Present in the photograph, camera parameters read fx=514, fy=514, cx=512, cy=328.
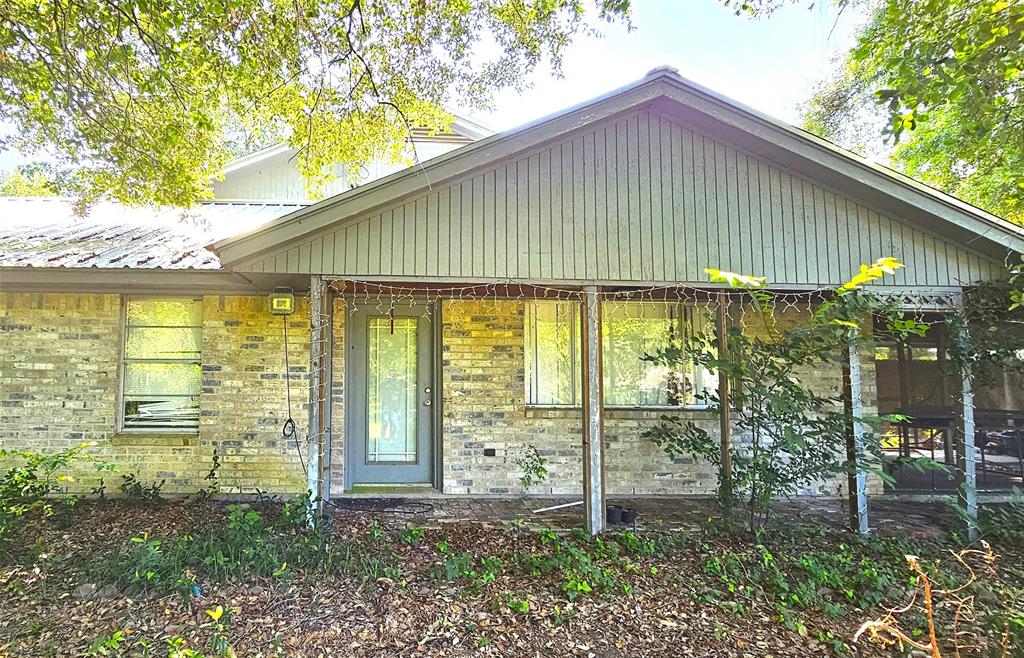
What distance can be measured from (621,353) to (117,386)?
561cm

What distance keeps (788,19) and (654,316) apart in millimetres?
3340

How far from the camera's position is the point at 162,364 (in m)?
5.68

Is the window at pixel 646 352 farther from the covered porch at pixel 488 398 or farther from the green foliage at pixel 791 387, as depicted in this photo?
the green foliage at pixel 791 387

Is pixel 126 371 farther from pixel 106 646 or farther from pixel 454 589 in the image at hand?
pixel 454 589

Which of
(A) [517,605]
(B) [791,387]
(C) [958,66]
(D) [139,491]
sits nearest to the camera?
(A) [517,605]

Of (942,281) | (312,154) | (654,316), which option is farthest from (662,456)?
(312,154)

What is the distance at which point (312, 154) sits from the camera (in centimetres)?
567

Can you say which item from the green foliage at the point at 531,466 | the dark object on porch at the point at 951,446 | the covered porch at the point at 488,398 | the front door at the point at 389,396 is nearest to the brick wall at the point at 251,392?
the covered porch at the point at 488,398

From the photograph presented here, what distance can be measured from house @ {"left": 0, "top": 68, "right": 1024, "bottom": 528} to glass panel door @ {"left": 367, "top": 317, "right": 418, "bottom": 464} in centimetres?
3

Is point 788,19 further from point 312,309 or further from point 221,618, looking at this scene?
point 221,618

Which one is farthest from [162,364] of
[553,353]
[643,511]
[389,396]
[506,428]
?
[643,511]

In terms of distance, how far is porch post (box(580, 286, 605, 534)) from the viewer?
4.49 meters

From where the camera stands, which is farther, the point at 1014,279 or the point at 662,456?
the point at 662,456

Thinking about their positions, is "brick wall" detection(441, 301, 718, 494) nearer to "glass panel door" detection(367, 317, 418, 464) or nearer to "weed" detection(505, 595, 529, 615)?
"glass panel door" detection(367, 317, 418, 464)
